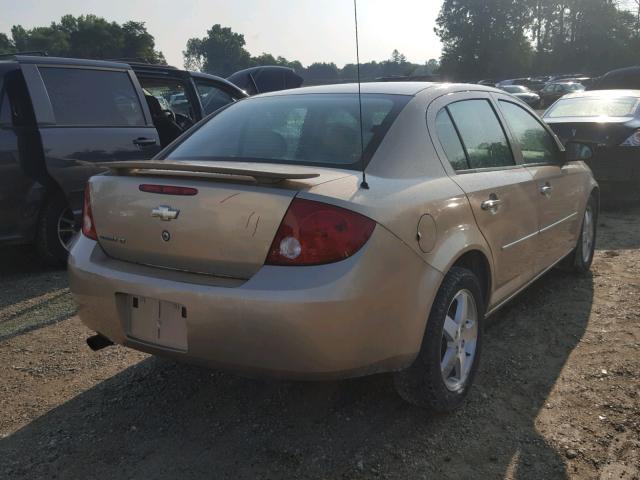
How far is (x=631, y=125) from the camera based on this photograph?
7.48 m

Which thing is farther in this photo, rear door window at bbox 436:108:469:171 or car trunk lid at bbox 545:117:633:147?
car trunk lid at bbox 545:117:633:147

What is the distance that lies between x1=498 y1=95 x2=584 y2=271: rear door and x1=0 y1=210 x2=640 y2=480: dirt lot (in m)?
0.60

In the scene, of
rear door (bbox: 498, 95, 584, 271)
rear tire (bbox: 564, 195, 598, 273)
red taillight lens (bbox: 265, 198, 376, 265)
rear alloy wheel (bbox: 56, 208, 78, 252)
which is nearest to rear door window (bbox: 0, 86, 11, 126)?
rear alloy wheel (bbox: 56, 208, 78, 252)

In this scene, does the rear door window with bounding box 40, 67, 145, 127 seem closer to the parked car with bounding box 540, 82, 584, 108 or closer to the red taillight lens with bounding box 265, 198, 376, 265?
the red taillight lens with bounding box 265, 198, 376, 265

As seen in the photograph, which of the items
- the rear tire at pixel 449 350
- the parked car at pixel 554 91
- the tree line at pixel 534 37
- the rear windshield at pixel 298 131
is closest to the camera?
the rear tire at pixel 449 350

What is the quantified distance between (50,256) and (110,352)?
6.60 ft

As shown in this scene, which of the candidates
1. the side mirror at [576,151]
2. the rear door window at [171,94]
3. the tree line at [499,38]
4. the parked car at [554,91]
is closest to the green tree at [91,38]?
the tree line at [499,38]

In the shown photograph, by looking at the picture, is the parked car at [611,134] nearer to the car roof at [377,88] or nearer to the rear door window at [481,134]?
the rear door window at [481,134]

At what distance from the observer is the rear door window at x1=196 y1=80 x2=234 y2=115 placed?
725 cm

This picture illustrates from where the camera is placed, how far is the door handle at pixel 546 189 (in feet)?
12.4

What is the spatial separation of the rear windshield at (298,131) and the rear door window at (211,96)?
3958 mm

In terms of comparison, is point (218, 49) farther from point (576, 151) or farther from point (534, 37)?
point (576, 151)

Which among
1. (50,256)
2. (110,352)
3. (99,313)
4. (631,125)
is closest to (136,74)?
(50,256)

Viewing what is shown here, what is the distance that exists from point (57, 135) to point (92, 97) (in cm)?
66
